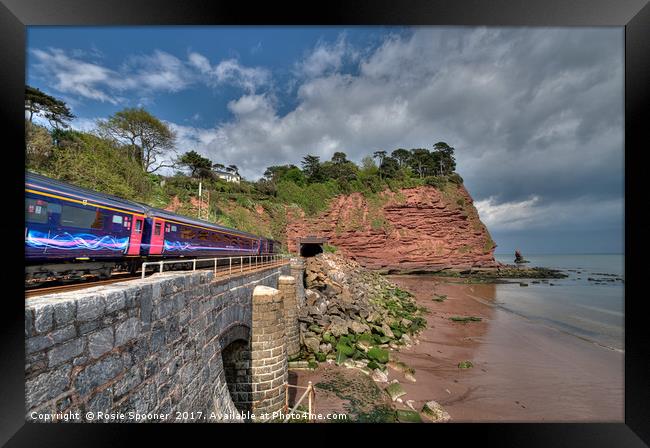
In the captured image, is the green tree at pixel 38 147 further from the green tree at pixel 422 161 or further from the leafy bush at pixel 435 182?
the green tree at pixel 422 161

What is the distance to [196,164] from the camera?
3459 centimetres

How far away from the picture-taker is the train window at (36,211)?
4957 mm

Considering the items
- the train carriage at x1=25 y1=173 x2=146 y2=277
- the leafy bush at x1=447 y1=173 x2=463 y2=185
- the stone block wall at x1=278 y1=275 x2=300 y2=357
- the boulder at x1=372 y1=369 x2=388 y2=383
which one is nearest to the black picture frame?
the train carriage at x1=25 y1=173 x2=146 y2=277

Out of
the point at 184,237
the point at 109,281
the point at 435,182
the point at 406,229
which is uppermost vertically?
the point at 435,182

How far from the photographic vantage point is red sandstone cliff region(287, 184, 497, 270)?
3875 centimetres

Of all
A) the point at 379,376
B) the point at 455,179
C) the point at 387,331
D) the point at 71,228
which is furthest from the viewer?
the point at 455,179

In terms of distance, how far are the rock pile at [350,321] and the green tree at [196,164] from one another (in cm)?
2285

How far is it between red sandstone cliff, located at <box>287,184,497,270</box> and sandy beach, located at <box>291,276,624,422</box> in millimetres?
22503

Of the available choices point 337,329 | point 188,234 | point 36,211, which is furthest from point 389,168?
point 36,211

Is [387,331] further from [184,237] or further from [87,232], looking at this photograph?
[87,232]

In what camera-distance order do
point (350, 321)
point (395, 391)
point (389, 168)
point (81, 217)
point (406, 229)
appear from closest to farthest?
point (81, 217) → point (395, 391) → point (350, 321) → point (406, 229) → point (389, 168)

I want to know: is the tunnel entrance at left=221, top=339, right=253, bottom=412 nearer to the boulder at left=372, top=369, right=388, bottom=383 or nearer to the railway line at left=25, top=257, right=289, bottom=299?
the railway line at left=25, top=257, right=289, bottom=299

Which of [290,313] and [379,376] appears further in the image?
[290,313]

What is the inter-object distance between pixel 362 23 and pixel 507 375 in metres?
13.0
